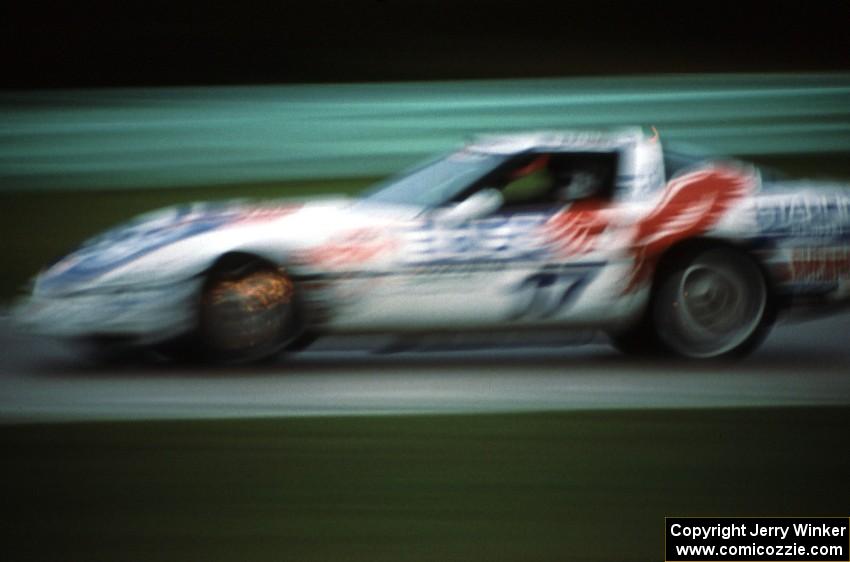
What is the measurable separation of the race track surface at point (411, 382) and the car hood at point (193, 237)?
→ 19.3 inches

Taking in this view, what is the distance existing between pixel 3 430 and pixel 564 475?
2.29 m

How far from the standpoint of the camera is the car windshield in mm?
7273

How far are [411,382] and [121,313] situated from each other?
1.39m

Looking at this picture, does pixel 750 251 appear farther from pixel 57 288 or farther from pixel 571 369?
pixel 57 288

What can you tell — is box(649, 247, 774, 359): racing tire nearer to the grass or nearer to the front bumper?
the grass

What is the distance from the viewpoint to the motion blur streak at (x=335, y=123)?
12586 millimetres

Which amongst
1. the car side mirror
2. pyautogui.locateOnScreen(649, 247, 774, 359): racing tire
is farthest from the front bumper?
pyautogui.locateOnScreen(649, 247, 774, 359): racing tire

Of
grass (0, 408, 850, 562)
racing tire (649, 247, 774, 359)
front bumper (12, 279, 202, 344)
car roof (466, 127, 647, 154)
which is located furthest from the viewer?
car roof (466, 127, 647, 154)

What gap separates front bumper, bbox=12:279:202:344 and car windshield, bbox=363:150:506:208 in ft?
3.67

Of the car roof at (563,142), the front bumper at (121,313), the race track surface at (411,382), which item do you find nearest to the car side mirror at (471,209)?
the car roof at (563,142)

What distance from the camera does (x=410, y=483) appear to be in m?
4.97

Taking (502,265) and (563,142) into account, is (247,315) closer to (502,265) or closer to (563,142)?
(502,265)

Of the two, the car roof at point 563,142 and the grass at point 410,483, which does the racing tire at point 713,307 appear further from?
the grass at point 410,483

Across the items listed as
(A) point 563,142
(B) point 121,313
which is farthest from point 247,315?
(A) point 563,142
